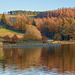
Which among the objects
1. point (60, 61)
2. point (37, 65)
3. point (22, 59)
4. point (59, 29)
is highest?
point (37, 65)

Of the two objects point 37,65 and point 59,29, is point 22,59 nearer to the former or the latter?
point 37,65

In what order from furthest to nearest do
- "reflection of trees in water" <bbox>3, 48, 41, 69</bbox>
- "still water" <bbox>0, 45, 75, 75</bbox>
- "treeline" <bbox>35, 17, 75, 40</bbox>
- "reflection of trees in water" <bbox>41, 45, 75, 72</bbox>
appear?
"treeline" <bbox>35, 17, 75, 40</bbox>, "reflection of trees in water" <bbox>3, 48, 41, 69</bbox>, "reflection of trees in water" <bbox>41, 45, 75, 72</bbox>, "still water" <bbox>0, 45, 75, 75</bbox>

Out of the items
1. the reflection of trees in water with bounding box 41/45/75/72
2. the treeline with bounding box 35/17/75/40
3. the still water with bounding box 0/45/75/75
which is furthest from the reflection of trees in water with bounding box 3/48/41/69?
the treeline with bounding box 35/17/75/40

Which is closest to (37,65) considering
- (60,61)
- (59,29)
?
(60,61)

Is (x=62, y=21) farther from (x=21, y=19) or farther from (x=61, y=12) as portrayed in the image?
(x=61, y=12)

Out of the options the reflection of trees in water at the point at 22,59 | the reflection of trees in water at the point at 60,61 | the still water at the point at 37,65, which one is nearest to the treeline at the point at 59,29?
the reflection of trees in water at the point at 22,59

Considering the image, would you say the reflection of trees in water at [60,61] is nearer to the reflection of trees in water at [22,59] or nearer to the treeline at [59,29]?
the reflection of trees in water at [22,59]

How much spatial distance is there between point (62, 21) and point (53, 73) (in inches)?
3884

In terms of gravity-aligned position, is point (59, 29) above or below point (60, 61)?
A: below

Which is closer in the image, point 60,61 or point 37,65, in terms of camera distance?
point 37,65

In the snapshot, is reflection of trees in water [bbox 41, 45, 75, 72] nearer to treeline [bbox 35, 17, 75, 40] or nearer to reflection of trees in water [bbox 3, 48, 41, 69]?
reflection of trees in water [bbox 3, 48, 41, 69]

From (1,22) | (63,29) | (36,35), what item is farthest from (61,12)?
(36,35)

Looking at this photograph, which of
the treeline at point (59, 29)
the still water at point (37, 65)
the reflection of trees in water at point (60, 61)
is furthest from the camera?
the treeline at point (59, 29)

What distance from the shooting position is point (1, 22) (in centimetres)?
13675
